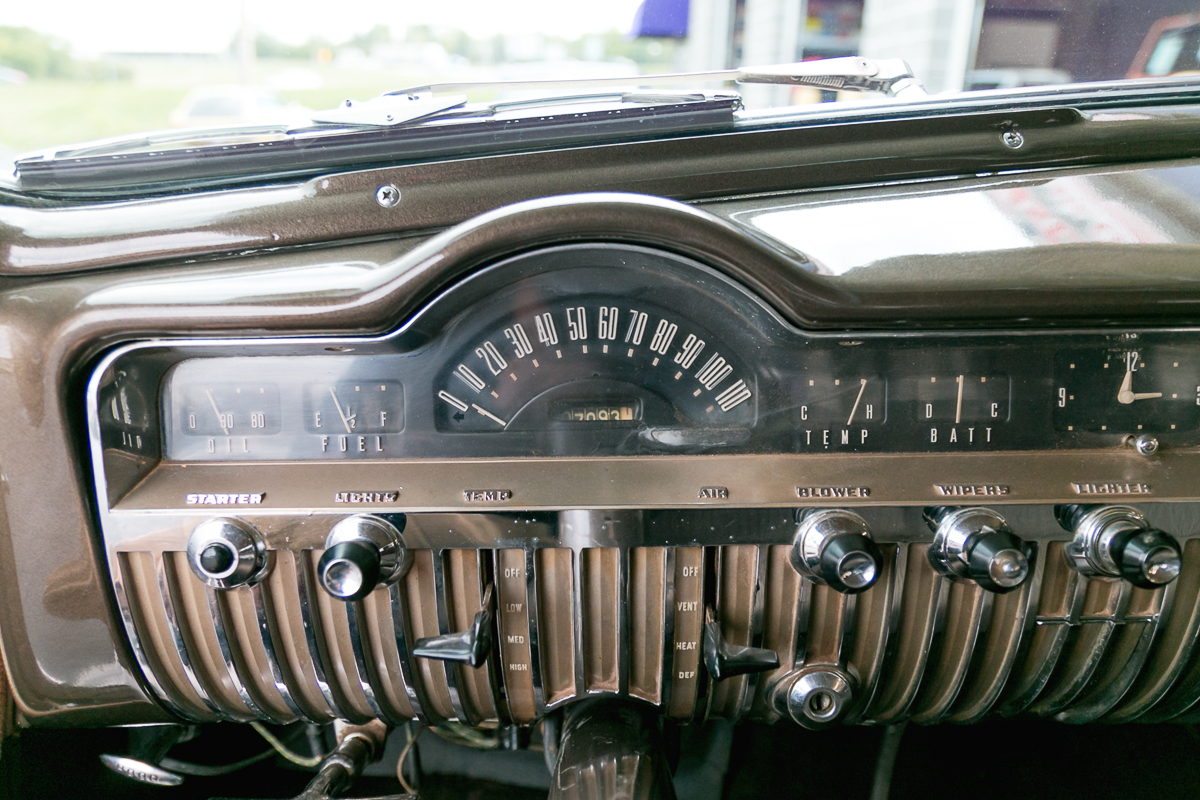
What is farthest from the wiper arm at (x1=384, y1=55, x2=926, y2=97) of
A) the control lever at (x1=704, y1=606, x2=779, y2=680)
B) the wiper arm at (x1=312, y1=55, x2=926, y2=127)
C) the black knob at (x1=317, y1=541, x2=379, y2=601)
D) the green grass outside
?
the control lever at (x1=704, y1=606, x2=779, y2=680)

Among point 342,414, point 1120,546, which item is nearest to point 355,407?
point 342,414

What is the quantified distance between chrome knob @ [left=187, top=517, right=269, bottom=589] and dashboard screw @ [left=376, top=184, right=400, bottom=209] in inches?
17.7

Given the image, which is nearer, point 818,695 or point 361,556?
point 361,556

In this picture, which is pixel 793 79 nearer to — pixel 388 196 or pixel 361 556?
pixel 388 196

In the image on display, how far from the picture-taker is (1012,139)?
1.11 metres

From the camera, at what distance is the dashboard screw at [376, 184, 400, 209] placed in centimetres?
107

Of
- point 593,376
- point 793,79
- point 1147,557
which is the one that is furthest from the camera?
point 793,79

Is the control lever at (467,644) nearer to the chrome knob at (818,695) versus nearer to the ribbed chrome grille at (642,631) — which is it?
the ribbed chrome grille at (642,631)

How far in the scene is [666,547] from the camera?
102 cm

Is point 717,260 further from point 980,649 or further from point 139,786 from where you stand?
point 139,786

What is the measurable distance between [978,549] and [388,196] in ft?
2.83

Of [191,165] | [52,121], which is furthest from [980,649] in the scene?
[52,121]

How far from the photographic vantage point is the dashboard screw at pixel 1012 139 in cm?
111

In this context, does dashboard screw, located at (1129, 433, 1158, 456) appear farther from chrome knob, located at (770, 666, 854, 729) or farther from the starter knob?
the starter knob
